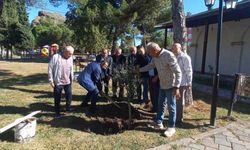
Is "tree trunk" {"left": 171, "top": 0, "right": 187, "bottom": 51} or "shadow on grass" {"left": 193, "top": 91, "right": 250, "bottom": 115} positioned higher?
"tree trunk" {"left": 171, "top": 0, "right": 187, "bottom": 51}

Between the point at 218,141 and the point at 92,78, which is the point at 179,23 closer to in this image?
the point at 92,78

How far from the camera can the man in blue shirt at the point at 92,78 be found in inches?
278

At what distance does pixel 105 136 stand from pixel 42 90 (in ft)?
18.5

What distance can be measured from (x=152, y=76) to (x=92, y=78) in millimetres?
1511

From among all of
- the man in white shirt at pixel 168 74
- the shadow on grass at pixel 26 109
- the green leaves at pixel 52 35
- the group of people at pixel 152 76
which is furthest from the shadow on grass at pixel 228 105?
the green leaves at pixel 52 35

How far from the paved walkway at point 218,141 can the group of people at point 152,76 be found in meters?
0.46

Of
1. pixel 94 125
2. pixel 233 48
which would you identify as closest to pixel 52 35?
pixel 233 48

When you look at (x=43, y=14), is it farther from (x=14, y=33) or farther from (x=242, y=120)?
(x=242, y=120)

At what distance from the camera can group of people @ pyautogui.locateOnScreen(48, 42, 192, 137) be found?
5.76 meters

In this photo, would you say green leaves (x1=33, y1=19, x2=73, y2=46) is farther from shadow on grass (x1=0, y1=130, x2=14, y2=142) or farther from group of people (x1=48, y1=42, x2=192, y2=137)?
shadow on grass (x1=0, y1=130, x2=14, y2=142)

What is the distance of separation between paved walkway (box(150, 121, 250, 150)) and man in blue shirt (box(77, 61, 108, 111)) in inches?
95.4

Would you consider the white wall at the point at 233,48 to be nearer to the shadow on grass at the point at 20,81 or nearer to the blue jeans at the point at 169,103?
the shadow on grass at the point at 20,81

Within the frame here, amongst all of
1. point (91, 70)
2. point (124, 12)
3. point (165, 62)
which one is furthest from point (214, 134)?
point (124, 12)

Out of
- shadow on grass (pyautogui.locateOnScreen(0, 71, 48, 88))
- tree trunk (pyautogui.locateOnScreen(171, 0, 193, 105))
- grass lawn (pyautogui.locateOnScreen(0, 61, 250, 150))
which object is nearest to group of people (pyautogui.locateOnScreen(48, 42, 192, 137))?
grass lawn (pyautogui.locateOnScreen(0, 61, 250, 150))
